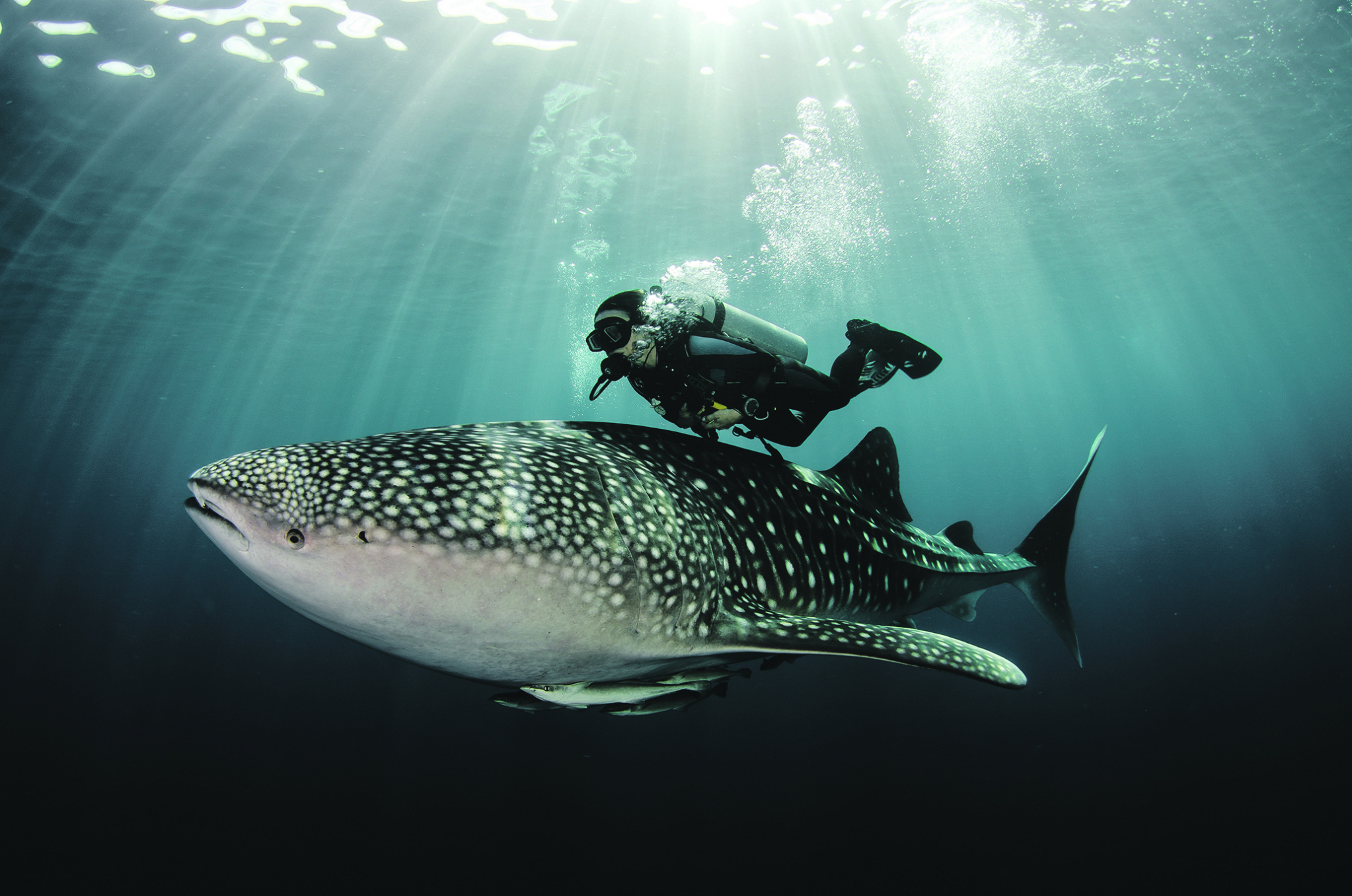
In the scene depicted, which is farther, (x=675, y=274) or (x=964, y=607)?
(x=675, y=274)

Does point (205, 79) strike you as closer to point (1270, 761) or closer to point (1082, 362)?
point (1270, 761)

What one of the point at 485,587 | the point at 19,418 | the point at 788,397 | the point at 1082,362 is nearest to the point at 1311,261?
the point at 1082,362

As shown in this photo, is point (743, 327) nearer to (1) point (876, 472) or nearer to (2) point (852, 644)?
(1) point (876, 472)

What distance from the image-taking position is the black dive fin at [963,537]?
4.63m

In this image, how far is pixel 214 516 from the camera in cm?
172

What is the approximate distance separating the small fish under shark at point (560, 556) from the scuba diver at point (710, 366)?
0.33 meters

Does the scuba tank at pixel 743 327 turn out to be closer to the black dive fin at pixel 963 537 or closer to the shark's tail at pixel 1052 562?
the black dive fin at pixel 963 537

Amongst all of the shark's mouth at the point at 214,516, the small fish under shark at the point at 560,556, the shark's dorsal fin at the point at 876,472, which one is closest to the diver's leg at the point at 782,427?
the small fish under shark at the point at 560,556

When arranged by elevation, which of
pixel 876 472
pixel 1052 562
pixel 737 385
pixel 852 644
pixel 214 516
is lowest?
pixel 214 516

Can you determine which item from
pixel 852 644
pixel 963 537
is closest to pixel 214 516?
pixel 852 644

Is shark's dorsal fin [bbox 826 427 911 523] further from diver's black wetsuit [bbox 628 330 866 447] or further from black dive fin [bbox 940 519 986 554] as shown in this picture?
black dive fin [bbox 940 519 986 554]

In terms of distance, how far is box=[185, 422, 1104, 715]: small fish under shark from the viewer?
5.62 feet

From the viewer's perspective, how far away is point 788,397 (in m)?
3.53

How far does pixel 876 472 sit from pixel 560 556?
2.92 meters
